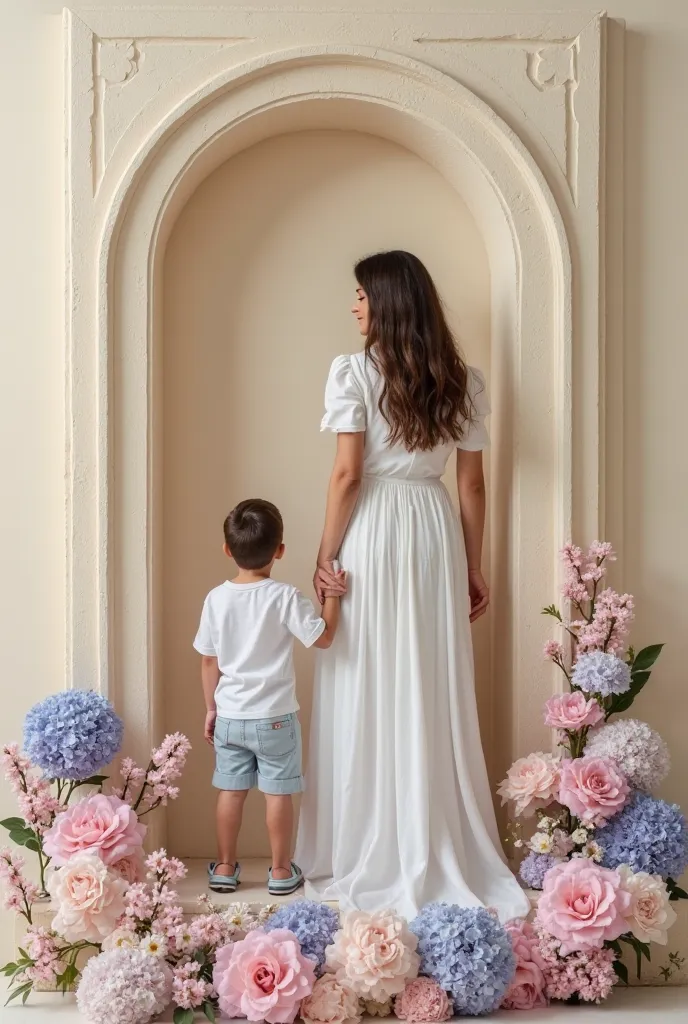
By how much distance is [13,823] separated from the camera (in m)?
2.86

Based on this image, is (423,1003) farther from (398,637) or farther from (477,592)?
(477,592)

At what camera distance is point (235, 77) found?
9.73 feet

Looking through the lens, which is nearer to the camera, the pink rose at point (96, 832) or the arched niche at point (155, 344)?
the pink rose at point (96, 832)

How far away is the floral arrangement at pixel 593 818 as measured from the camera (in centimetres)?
259

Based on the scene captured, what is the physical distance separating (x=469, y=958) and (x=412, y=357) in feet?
5.22

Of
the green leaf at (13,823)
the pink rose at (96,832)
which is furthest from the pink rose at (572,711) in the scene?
the green leaf at (13,823)

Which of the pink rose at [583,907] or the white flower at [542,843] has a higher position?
the white flower at [542,843]

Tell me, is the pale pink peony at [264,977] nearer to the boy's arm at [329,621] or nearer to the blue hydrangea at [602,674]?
the boy's arm at [329,621]

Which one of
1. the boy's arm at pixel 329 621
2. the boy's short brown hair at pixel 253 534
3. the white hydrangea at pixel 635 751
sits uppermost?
the boy's short brown hair at pixel 253 534

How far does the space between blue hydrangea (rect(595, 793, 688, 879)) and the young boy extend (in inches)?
35.1

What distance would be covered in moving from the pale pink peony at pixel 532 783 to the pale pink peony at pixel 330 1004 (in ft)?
2.39

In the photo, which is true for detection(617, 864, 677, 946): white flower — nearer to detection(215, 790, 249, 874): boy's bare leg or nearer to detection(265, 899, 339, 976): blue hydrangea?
detection(265, 899, 339, 976): blue hydrangea

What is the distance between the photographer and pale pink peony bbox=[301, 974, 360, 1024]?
2.45 m

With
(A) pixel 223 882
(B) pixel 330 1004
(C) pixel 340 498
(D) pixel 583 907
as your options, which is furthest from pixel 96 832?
(D) pixel 583 907
